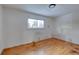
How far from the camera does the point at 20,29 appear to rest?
1.15 metres

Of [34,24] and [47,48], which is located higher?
[34,24]

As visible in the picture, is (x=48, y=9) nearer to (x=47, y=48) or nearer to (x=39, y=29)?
(x=39, y=29)

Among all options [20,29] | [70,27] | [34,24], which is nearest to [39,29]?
[34,24]

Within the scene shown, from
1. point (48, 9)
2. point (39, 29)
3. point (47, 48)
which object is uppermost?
point (48, 9)

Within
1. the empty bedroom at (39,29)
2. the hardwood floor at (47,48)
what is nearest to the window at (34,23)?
the empty bedroom at (39,29)

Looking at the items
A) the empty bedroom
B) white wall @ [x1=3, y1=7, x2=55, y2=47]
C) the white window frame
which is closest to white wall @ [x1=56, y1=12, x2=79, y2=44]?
the empty bedroom

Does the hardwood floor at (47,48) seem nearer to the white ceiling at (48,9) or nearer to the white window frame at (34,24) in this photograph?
the white window frame at (34,24)

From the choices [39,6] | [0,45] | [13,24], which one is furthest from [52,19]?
[0,45]

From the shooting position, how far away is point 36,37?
116 cm

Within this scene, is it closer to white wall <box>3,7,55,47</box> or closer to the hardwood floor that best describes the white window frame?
white wall <box>3,7,55,47</box>

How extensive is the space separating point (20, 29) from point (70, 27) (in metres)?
0.56

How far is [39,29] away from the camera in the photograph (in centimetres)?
115

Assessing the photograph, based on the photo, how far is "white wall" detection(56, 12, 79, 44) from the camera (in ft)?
3.70
